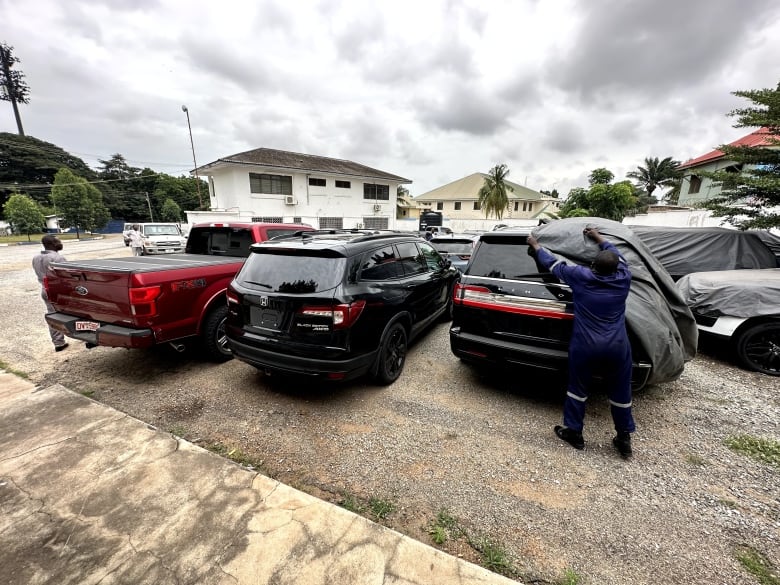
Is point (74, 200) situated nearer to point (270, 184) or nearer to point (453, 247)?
point (270, 184)

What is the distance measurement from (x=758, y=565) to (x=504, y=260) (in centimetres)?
261

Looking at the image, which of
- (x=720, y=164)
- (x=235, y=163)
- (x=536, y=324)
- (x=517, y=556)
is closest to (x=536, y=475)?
(x=517, y=556)

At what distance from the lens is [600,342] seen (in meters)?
2.57

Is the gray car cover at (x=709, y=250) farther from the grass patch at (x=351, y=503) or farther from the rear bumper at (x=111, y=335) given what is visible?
the rear bumper at (x=111, y=335)

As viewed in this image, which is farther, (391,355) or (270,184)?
(270,184)

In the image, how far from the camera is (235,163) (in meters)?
19.5

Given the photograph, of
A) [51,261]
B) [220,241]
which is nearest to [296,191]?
[220,241]

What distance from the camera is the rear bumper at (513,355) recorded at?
2992 millimetres

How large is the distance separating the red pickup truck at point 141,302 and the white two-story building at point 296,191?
17.3 meters

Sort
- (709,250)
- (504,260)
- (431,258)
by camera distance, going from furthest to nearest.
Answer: (709,250) → (431,258) → (504,260)

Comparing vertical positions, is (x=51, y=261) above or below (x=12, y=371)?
above

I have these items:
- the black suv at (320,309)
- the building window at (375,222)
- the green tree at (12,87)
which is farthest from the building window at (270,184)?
the green tree at (12,87)

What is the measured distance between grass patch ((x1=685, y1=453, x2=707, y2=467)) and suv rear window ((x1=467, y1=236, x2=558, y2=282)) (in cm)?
184

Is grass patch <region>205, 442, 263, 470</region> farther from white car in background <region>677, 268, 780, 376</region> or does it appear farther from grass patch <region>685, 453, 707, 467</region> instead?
white car in background <region>677, 268, 780, 376</region>
